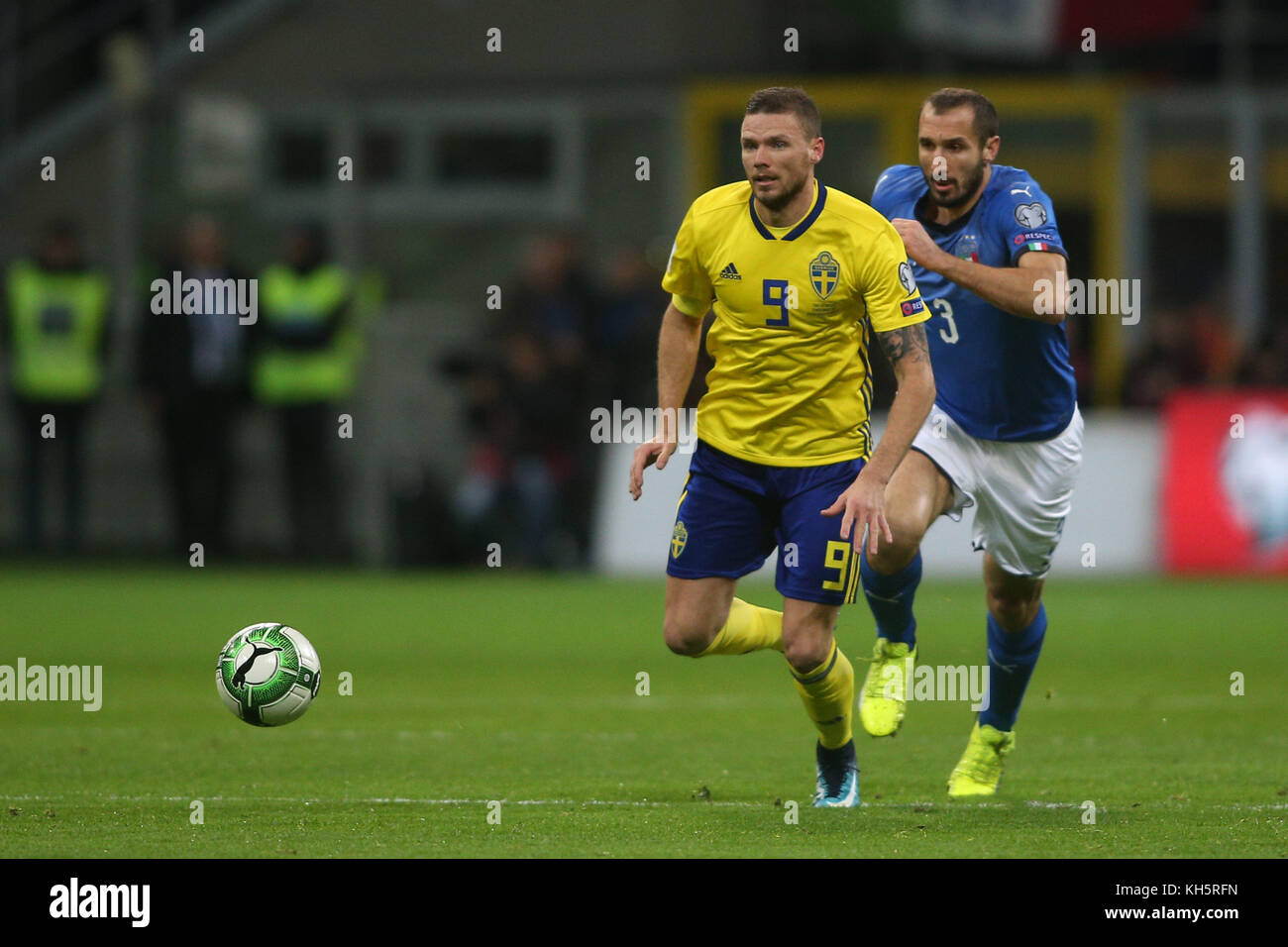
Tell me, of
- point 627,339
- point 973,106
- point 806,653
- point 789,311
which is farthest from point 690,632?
point 627,339

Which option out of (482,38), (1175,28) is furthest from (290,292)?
(1175,28)

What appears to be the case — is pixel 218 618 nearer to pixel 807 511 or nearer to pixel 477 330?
pixel 477 330

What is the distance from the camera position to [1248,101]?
1988 centimetres

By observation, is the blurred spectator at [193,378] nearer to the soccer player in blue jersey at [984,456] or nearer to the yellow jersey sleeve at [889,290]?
the soccer player in blue jersey at [984,456]

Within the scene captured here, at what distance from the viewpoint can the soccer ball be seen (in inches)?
297

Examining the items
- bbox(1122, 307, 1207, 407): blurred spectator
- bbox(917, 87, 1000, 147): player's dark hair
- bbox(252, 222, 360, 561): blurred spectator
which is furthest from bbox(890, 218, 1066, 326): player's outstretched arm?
bbox(252, 222, 360, 561): blurred spectator

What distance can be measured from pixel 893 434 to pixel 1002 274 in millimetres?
769

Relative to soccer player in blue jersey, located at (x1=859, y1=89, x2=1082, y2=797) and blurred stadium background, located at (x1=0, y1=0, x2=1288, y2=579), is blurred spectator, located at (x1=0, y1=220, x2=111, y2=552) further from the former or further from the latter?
soccer player in blue jersey, located at (x1=859, y1=89, x2=1082, y2=797)

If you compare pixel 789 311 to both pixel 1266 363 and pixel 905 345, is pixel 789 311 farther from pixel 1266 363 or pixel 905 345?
pixel 1266 363

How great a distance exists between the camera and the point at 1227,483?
16.2 m

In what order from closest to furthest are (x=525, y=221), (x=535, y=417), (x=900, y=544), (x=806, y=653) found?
(x=806, y=653) → (x=900, y=544) → (x=535, y=417) → (x=525, y=221)

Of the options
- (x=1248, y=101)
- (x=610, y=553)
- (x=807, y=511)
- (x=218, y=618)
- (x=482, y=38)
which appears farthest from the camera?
(x=482, y=38)

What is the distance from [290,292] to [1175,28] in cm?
806

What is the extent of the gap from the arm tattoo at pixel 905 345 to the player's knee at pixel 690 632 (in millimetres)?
1069
